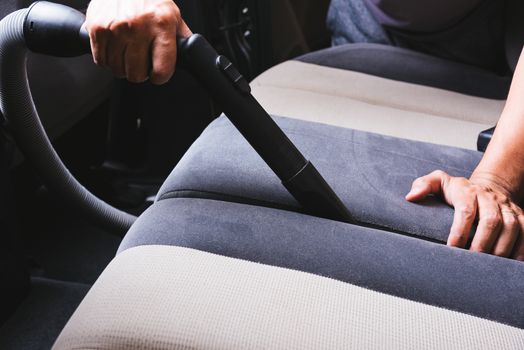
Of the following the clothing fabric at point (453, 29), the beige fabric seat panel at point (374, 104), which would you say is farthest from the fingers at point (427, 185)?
the clothing fabric at point (453, 29)

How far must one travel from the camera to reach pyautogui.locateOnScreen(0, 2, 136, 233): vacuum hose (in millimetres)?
925

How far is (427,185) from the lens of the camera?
0.93 m

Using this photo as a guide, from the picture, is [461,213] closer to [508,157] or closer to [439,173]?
[439,173]

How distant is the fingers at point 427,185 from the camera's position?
3.05ft

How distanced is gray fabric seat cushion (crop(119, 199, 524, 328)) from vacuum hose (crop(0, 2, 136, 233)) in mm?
274

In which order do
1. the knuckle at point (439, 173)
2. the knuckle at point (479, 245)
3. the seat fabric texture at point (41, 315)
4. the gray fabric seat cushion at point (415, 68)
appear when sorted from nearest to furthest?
the knuckle at point (479, 245) → the knuckle at point (439, 173) → the seat fabric texture at point (41, 315) → the gray fabric seat cushion at point (415, 68)

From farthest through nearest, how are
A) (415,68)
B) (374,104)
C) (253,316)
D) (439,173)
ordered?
1. (415,68)
2. (374,104)
3. (439,173)
4. (253,316)

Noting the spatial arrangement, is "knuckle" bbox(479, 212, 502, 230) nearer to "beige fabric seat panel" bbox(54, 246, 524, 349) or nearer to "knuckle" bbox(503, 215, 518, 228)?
"knuckle" bbox(503, 215, 518, 228)

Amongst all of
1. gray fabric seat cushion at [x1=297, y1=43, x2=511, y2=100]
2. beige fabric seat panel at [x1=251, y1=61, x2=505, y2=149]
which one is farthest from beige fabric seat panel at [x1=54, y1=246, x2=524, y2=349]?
gray fabric seat cushion at [x1=297, y1=43, x2=511, y2=100]

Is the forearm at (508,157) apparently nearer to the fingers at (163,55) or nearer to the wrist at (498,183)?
the wrist at (498,183)

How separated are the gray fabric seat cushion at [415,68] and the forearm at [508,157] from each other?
376 millimetres

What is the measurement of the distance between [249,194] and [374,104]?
1.73ft

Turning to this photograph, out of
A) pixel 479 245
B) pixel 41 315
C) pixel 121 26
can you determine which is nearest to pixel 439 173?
pixel 479 245

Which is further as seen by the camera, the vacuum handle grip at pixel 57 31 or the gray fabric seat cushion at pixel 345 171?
the gray fabric seat cushion at pixel 345 171
